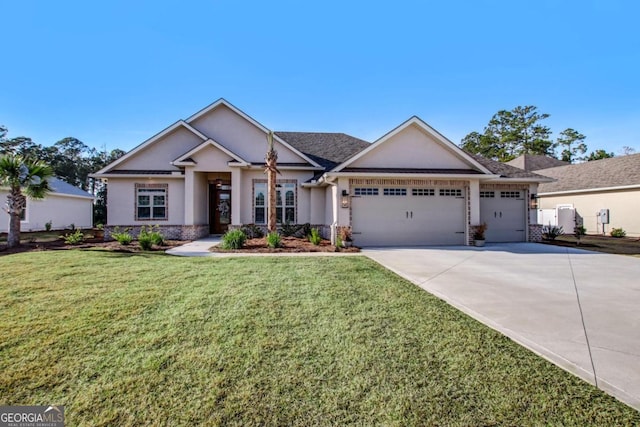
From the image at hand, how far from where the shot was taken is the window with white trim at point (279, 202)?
15.9 m

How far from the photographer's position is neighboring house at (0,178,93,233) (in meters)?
18.8

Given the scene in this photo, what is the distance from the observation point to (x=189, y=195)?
48.7ft

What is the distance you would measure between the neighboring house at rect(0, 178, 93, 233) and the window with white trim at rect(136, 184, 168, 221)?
6385mm

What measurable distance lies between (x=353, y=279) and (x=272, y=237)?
18.7ft

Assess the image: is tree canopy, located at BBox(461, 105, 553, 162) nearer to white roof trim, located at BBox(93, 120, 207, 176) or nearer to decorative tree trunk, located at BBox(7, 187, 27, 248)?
white roof trim, located at BBox(93, 120, 207, 176)

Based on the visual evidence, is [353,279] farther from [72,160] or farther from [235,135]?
[72,160]

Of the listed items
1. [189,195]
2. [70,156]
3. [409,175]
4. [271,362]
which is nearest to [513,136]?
[409,175]

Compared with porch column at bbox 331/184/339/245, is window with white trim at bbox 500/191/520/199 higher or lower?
higher

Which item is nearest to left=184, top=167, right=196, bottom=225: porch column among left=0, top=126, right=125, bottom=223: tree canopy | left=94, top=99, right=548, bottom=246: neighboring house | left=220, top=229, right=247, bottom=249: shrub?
left=94, top=99, right=548, bottom=246: neighboring house

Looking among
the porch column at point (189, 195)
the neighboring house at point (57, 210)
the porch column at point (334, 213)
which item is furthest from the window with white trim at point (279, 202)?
the neighboring house at point (57, 210)

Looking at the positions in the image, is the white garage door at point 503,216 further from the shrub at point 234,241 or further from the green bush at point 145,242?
the green bush at point 145,242

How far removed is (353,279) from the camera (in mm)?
6473

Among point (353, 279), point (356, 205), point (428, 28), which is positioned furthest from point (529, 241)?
point (353, 279)

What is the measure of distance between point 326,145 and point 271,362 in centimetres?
1714
